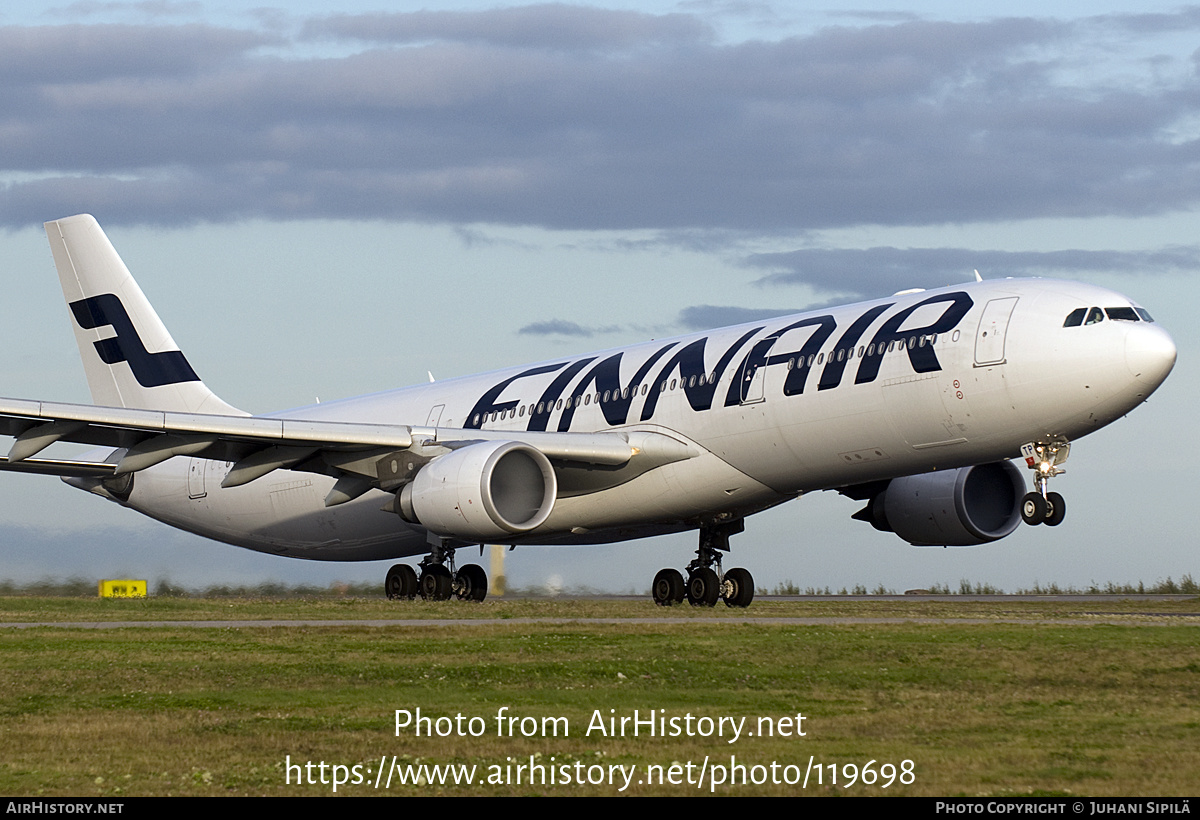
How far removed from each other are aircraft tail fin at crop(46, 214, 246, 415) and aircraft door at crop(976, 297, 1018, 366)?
2016 centimetres

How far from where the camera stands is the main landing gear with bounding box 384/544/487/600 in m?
32.2

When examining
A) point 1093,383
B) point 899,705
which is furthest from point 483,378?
point 899,705

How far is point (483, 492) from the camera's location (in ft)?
83.1

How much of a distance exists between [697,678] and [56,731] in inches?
255

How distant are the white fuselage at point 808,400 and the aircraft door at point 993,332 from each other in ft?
0.07

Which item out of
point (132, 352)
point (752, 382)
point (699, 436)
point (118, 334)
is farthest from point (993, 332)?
point (118, 334)

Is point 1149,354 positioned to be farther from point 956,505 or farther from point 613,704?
point 613,704

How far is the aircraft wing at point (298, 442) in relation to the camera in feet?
85.6

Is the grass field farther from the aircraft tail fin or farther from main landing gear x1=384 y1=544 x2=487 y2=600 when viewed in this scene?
the aircraft tail fin

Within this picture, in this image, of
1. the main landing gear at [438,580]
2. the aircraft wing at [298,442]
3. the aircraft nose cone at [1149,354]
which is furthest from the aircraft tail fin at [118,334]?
the aircraft nose cone at [1149,354]

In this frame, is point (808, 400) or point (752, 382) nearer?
point (808, 400)

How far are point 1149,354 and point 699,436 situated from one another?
8066mm

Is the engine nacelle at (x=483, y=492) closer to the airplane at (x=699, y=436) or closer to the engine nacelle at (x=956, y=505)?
the airplane at (x=699, y=436)
